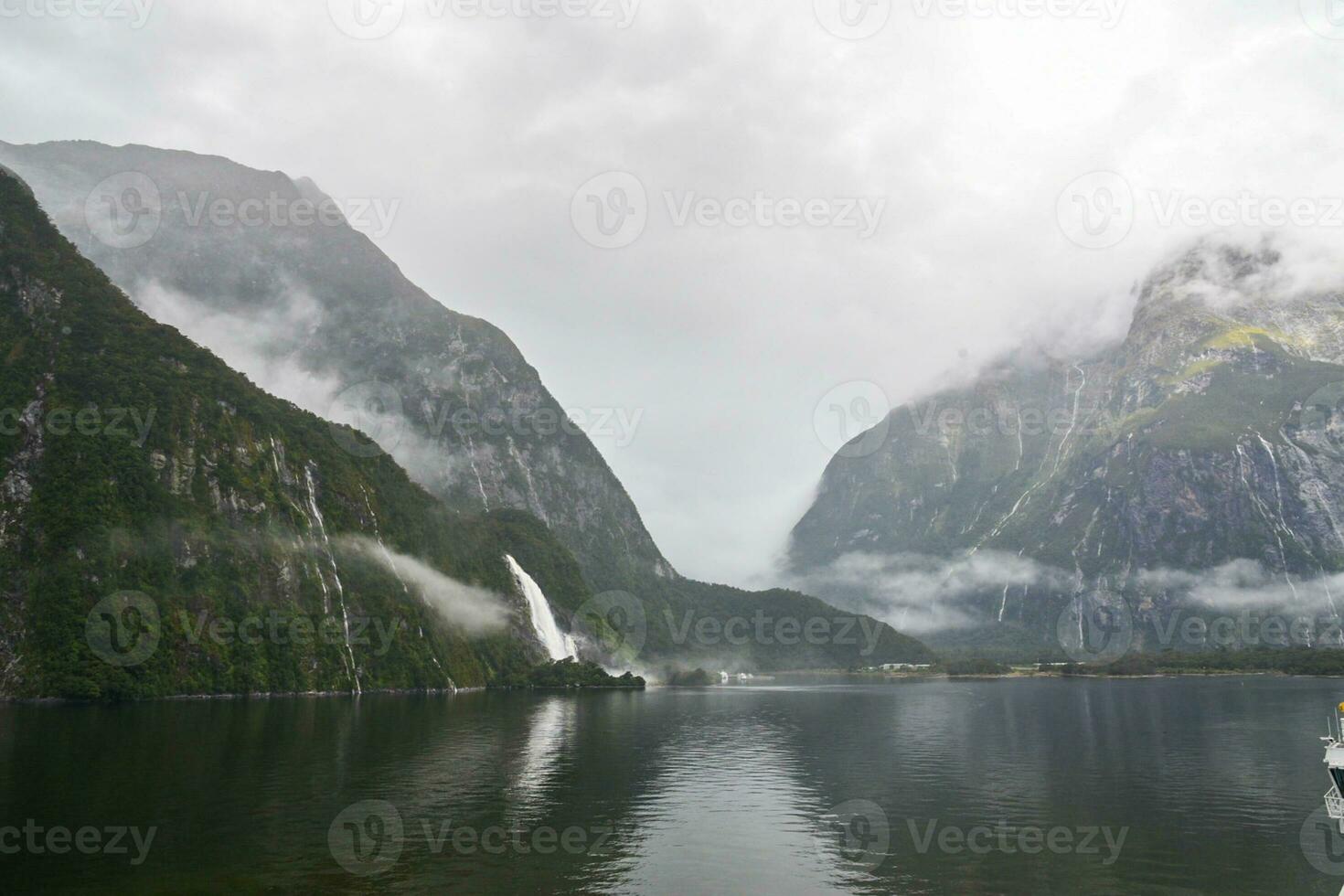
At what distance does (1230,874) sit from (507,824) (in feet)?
117

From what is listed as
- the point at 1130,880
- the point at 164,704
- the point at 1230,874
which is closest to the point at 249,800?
the point at 1130,880

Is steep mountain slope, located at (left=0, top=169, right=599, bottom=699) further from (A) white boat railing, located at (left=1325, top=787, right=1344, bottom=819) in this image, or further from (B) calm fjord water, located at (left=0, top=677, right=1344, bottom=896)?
(A) white boat railing, located at (left=1325, top=787, right=1344, bottom=819)

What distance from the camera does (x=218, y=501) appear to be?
170625 mm

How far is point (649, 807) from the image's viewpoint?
54.2 metres

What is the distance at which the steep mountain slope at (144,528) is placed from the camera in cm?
13375

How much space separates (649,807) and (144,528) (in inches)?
5270

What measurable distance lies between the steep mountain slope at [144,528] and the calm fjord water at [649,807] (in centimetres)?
3369

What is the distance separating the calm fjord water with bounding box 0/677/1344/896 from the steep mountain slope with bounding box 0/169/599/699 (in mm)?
33690

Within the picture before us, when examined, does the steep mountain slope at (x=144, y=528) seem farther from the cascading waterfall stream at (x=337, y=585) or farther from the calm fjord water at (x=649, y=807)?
the calm fjord water at (x=649, y=807)

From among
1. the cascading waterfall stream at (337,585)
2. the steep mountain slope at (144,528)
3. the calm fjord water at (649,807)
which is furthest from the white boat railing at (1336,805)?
the cascading waterfall stream at (337,585)

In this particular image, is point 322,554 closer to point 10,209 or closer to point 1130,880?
point 10,209

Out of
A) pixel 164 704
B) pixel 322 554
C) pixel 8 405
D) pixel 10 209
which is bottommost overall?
pixel 164 704

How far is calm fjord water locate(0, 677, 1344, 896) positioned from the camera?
37.4m

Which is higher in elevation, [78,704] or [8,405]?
[8,405]
